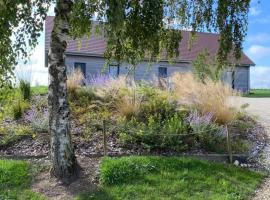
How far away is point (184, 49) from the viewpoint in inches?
1373

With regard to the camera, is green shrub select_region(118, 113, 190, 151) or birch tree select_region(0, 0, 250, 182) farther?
green shrub select_region(118, 113, 190, 151)

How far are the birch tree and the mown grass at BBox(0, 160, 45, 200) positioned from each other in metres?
0.57

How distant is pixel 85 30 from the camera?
9.88m

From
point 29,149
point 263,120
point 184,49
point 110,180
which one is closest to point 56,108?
point 110,180

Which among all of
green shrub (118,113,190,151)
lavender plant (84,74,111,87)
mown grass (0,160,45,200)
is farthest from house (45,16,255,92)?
mown grass (0,160,45,200)

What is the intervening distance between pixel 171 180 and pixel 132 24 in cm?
274

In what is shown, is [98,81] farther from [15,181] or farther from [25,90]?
[15,181]

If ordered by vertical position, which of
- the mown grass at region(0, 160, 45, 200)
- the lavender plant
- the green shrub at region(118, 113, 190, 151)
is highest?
the lavender plant

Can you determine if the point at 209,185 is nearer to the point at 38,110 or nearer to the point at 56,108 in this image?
the point at 56,108

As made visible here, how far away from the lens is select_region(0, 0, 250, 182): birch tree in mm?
8367

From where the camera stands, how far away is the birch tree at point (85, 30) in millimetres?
8367

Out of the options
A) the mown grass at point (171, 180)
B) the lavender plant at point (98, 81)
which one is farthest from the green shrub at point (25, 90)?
the mown grass at point (171, 180)

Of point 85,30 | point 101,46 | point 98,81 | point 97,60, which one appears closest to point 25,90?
point 98,81

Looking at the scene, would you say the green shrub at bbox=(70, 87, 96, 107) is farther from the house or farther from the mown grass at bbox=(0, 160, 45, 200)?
the house
